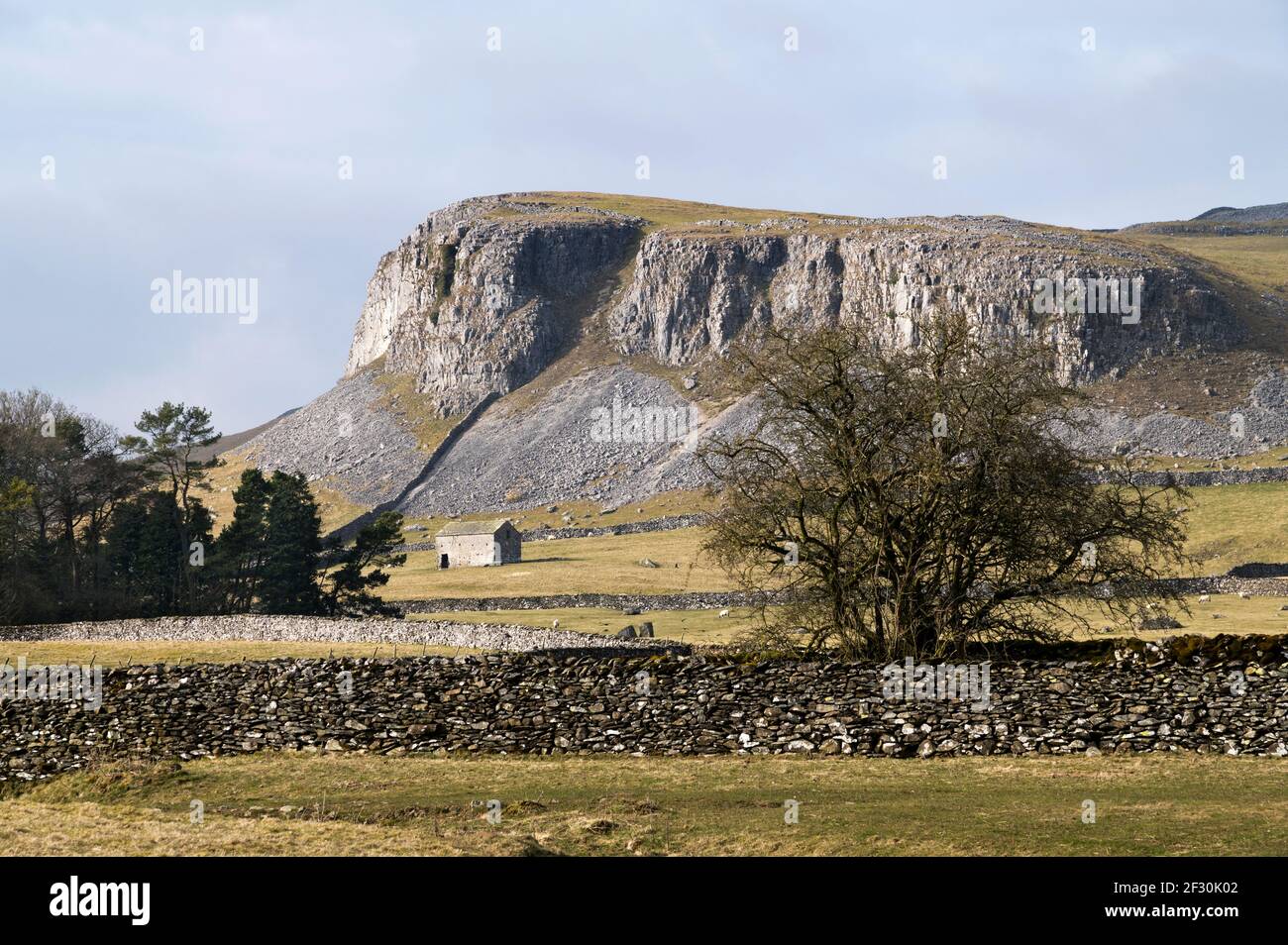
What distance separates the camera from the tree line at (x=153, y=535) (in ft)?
266

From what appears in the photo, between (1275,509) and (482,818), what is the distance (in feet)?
347

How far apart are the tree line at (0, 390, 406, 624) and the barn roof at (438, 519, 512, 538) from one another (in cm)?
3656

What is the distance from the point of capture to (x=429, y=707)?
2867cm

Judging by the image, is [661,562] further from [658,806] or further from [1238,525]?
[658,806]

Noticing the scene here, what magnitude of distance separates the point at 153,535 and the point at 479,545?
4554cm

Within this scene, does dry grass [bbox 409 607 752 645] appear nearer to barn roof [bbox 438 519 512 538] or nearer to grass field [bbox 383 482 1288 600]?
grass field [bbox 383 482 1288 600]

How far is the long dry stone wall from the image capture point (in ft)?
82.8

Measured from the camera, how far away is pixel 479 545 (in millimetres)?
128125

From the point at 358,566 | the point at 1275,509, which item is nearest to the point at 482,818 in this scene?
the point at 358,566

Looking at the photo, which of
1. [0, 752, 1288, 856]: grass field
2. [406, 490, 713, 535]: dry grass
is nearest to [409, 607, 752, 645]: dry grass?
[0, 752, 1288, 856]: grass field

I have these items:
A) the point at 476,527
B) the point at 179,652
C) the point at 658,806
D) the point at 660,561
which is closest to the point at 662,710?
the point at 658,806
